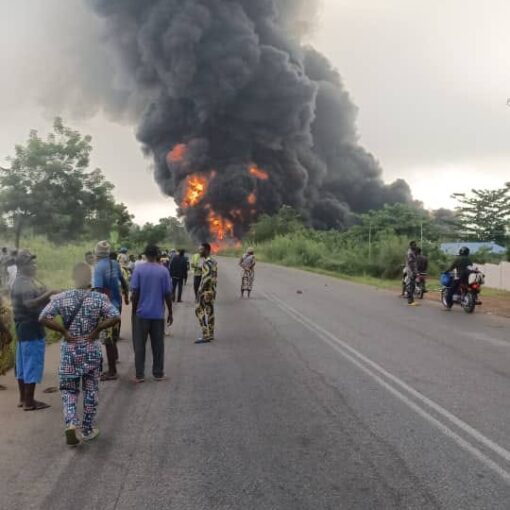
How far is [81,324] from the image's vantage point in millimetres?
5238

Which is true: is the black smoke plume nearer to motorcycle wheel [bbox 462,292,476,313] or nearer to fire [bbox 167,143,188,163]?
fire [bbox 167,143,188,163]

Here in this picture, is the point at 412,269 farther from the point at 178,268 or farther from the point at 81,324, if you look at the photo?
the point at 81,324

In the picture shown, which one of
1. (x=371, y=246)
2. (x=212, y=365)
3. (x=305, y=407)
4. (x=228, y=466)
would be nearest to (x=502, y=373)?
(x=305, y=407)

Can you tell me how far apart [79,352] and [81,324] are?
236 mm

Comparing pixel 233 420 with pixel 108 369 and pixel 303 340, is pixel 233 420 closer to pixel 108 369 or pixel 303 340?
pixel 108 369

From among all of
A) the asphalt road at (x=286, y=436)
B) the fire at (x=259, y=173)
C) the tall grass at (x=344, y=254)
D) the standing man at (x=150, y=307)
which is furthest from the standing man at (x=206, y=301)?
the fire at (x=259, y=173)

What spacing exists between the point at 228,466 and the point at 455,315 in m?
11.6

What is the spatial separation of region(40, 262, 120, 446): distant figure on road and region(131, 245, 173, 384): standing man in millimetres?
2173

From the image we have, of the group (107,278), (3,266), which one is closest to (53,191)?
(3,266)

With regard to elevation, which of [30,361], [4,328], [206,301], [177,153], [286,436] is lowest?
[286,436]

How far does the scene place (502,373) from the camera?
25.7 feet

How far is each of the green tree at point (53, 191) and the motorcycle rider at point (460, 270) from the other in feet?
73.7

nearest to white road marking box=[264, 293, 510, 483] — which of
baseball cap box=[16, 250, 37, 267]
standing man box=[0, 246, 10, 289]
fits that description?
Result: baseball cap box=[16, 250, 37, 267]

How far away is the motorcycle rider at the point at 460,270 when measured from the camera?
50.9ft
